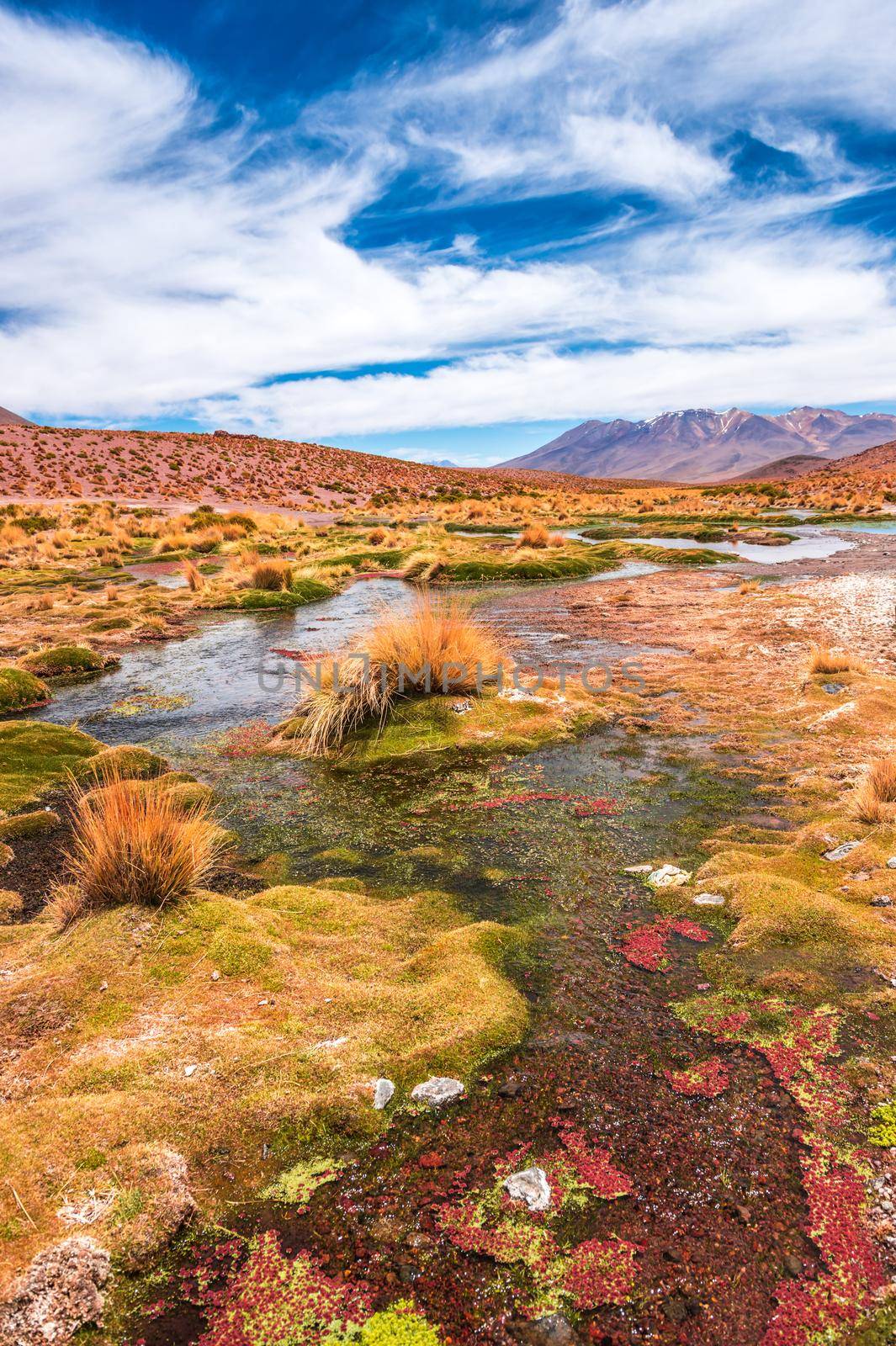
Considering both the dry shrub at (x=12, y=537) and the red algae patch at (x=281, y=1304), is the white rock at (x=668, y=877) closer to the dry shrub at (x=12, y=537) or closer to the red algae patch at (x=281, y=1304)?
the red algae patch at (x=281, y=1304)

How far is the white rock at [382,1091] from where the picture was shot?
3.20 m

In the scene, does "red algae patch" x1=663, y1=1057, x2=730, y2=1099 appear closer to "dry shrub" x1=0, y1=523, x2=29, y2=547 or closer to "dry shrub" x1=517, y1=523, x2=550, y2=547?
"dry shrub" x1=517, y1=523, x2=550, y2=547

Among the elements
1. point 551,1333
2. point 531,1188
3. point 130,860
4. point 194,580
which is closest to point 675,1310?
point 551,1333

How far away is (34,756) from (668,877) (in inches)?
283

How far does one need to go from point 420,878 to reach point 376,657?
4474mm

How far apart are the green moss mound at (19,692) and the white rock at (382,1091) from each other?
9.24 meters

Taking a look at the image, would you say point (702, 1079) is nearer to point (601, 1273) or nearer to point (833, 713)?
point (601, 1273)

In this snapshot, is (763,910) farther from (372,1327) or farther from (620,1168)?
(372,1327)

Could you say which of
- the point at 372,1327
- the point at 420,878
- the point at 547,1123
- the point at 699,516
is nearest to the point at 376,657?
the point at 420,878

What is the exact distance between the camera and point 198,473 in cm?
6588

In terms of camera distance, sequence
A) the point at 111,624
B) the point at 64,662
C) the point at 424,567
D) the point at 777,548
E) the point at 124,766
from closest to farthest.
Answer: the point at 124,766, the point at 64,662, the point at 111,624, the point at 424,567, the point at 777,548

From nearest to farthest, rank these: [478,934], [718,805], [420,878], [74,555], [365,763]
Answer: [478,934] → [420,878] → [718,805] → [365,763] → [74,555]

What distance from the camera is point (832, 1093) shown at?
10.4 feet

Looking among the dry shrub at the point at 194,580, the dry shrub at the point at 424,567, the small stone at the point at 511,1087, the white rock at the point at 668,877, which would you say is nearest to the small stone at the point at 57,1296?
the small stone at the point at 511,1087
